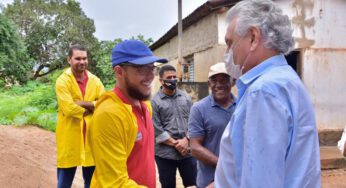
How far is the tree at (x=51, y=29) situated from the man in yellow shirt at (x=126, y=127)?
2512 cm

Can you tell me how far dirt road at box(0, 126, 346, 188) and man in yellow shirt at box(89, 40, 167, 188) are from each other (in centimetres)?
430

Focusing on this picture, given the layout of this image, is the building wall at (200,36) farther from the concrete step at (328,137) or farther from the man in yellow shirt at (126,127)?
the man in yellow shirt at (126,127)

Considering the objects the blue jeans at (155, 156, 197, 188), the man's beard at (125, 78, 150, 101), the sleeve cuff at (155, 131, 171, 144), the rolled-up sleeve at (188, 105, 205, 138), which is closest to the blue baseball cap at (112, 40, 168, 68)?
the man's beard at (125, 78, 150, 101)

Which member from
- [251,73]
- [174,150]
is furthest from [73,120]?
[251,73]

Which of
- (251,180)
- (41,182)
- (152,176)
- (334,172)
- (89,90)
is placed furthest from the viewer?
(334,172)

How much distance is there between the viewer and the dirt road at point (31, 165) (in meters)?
6.16

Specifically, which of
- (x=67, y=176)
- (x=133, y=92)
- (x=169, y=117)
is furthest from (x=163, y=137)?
(x=133, y=92)

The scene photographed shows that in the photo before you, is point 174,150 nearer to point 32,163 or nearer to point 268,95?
point 268,95

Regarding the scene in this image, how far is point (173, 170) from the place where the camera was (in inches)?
174

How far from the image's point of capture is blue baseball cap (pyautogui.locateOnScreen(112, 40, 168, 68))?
2.22 metres

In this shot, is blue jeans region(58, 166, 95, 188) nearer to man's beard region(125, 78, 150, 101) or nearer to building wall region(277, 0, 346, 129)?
man's beard region(125, 78, 150, 101)

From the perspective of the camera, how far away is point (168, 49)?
15.2 metres

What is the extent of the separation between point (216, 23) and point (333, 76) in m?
2.79

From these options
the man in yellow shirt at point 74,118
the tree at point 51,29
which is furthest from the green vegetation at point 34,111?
the tree at point 51,29
